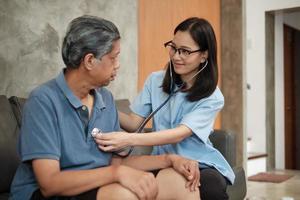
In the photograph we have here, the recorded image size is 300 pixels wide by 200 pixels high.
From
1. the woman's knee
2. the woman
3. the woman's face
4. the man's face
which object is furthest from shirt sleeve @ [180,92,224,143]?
the woman's knee

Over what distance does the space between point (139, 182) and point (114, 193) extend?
0.08 m

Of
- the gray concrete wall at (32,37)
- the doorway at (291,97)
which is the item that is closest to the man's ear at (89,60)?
the gray concrete wall at (32,37)

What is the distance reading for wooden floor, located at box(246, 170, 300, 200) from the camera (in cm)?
371

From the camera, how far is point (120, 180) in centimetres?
118

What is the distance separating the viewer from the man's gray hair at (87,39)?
4.16 ft

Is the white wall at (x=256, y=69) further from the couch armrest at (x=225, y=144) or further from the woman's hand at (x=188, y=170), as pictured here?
the woman's hand at (x=188, y=170)

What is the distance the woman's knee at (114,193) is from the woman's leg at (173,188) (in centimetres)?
17

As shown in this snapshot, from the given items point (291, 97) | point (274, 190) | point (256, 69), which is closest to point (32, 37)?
point (274, 190)

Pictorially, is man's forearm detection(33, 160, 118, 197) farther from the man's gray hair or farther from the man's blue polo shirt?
the man's gray hair

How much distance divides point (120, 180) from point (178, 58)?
2.21 ft

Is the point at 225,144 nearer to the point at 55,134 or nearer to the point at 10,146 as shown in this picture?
the point at 10,146

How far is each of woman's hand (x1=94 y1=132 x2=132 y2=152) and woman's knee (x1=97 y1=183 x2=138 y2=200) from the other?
20 cm

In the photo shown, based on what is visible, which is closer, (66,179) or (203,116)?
(66,179)

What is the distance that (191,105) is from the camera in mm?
1690
